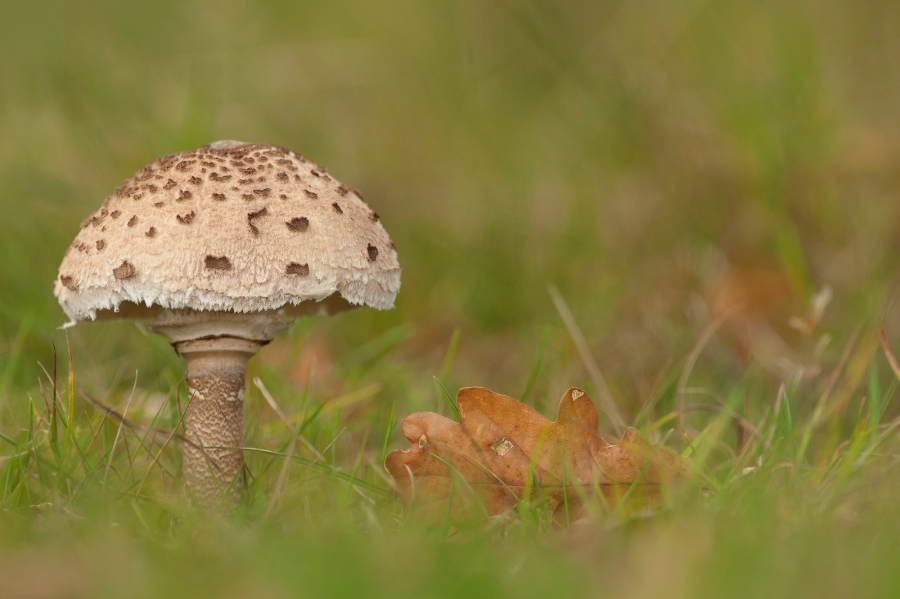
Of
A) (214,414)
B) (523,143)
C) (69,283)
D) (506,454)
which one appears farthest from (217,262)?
(523,143)

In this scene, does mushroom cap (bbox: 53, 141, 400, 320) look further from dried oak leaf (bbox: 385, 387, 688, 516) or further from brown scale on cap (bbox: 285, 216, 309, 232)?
dried oak leaf (bbox: 385, 387, 688, 516)

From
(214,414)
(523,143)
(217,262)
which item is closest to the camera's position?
(217,262)

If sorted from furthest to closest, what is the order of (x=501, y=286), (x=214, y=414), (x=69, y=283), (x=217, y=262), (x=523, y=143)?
(x=523, y=143)
(x=501, y=286)
(x=214, y=414)
(x=69, y=283)
(x=217, y=262)

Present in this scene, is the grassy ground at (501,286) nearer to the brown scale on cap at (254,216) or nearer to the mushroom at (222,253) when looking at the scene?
the mushroom at (222,253)

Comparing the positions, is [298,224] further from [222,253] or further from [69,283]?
[69,283]

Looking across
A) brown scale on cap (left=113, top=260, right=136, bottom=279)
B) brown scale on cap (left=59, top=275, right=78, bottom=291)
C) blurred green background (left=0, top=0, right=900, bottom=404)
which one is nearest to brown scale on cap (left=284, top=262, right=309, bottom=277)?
brown scale on cap (left=113, top=260, right=136, bottom=279)

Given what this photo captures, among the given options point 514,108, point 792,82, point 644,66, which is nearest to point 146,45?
point 514,108

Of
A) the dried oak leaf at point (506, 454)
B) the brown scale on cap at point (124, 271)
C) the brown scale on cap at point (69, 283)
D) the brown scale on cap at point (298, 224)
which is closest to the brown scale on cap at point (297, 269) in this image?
the brown scale on cap at point (298, 224)

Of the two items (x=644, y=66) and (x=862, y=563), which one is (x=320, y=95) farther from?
(x=862, y=563)

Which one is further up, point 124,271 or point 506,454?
point 124,271
